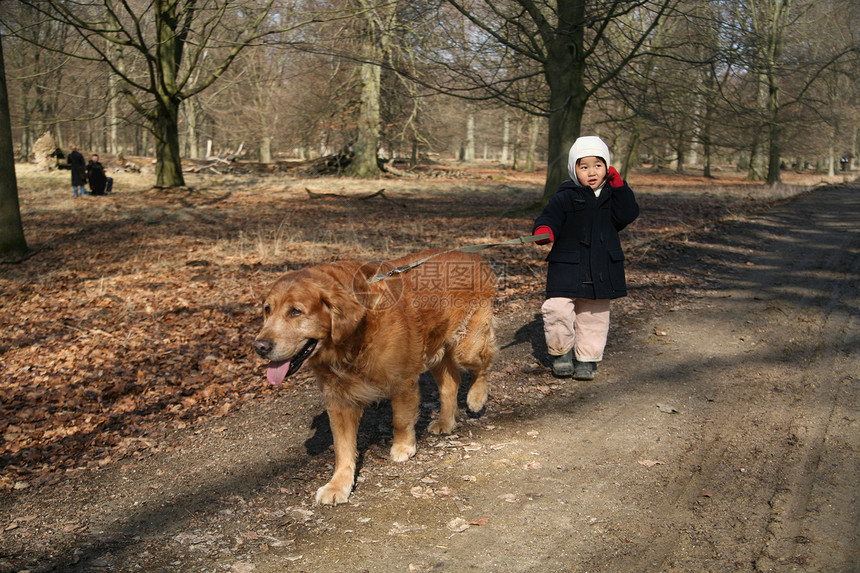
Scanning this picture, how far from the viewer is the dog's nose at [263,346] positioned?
10.8 ft

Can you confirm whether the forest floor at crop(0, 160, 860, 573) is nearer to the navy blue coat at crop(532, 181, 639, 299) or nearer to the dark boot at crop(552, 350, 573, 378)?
the dark boot at crop(552, 350, 573, 378)

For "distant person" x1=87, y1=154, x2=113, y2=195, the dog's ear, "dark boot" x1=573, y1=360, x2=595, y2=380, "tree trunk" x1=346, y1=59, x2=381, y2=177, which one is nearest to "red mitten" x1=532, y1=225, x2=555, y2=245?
"dark boot" x1=573, y1=360, x2=595, y2=380

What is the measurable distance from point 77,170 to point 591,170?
20.8 m

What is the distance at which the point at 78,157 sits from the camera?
20.7 meters

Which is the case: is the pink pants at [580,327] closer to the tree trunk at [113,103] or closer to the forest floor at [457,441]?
the forest floor at [457,441]

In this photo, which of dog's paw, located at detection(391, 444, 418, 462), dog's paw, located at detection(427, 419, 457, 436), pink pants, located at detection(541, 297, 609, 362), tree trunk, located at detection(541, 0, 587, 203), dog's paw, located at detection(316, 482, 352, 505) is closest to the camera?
dog's paw, located at detection(316, 482, 352, 505)

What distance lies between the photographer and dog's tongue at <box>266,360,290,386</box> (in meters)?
3.38

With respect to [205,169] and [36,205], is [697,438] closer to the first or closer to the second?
[36,205]

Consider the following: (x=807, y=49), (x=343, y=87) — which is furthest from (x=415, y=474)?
(x=343, y=87)

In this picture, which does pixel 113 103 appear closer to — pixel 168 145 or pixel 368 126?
pixel 368 126

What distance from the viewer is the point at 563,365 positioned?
547 cm

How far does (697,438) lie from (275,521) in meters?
2.82

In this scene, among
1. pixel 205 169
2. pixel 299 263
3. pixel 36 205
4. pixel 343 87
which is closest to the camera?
pixel 299 263

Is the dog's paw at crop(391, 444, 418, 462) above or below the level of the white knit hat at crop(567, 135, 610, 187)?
below
